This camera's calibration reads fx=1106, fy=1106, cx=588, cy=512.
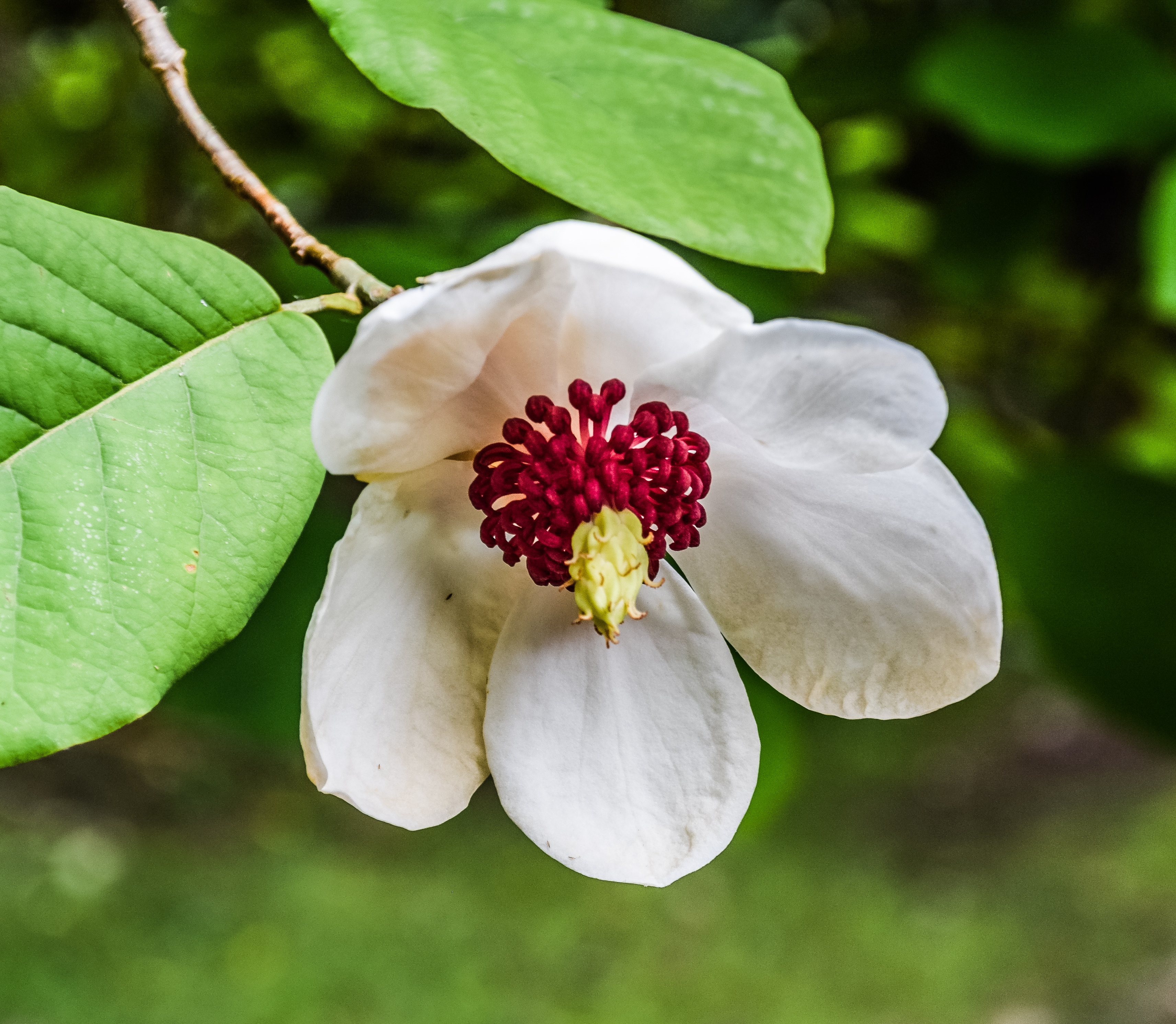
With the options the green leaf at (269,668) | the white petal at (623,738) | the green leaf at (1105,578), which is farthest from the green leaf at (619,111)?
A: the green leaf at (1105,578)

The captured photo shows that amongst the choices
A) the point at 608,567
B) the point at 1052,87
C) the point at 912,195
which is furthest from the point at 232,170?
the point at 912,195

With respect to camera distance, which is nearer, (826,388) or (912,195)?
(826,388)

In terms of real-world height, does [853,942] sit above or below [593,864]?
below

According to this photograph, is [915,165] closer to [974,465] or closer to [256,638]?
[974,465]

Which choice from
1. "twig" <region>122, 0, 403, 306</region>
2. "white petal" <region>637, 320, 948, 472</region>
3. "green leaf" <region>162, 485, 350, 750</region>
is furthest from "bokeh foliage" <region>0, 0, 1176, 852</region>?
"white petal" <region>637, 320, 948, 472</region>

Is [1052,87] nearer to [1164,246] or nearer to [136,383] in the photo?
[1164,246]

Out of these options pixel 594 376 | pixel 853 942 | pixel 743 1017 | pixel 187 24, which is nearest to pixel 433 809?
pixel 594 376
